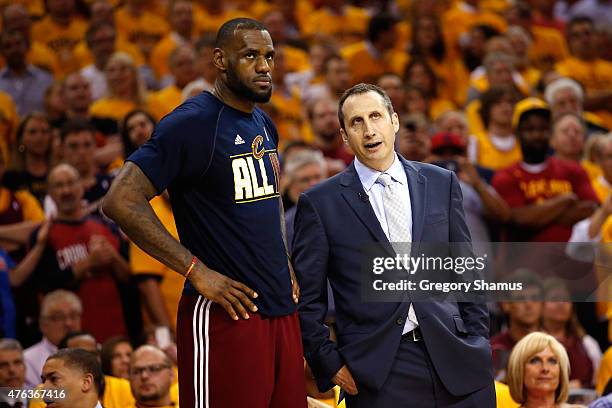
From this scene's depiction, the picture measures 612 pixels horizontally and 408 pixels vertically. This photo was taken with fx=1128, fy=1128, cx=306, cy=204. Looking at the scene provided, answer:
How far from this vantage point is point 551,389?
622cm

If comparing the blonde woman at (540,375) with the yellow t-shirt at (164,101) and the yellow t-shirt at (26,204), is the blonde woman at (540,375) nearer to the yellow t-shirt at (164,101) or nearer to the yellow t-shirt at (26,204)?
the yellow t-shirt at (26,204)

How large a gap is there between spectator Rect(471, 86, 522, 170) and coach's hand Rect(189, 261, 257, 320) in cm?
541

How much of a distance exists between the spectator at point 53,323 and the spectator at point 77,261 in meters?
0.32

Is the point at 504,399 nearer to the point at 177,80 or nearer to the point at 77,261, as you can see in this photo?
Answer: the point at 77,261

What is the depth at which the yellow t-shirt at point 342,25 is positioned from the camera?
12477 millimetres

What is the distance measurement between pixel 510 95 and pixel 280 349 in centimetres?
561

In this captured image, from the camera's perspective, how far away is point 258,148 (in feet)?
14.8

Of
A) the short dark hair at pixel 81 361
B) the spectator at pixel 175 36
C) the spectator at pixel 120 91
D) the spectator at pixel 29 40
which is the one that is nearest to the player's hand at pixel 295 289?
the short dark hair at pixel 81 361

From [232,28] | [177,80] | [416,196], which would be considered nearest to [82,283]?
[177,80]

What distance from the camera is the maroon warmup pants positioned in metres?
4.34

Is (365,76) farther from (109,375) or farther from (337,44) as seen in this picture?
(109,375)

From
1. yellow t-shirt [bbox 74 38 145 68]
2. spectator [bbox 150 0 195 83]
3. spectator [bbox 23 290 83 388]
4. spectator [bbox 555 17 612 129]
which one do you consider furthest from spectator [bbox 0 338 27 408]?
spectator [bbox 555 17 612 129]

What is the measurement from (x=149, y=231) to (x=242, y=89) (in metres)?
0.68

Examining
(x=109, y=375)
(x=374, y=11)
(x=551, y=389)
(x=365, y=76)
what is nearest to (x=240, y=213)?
(x=551, y=389)
